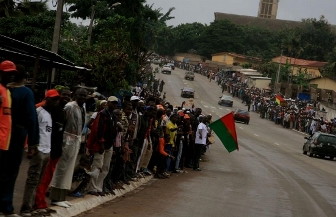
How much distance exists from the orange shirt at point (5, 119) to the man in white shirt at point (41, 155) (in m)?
1.14

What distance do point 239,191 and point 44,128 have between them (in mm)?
Answer: 8828

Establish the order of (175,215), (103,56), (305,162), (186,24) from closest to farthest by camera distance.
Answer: (175,215)
(103,56)
(305,162)
(186,24)

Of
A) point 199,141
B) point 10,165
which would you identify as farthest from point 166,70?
point 10,165

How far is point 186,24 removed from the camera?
159000mm

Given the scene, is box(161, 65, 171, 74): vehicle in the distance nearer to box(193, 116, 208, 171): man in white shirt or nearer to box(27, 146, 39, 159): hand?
box(193, 116, 208, 171): man in white shirt

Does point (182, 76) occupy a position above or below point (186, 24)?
below

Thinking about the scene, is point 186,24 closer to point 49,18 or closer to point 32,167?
Answer: point 49,18

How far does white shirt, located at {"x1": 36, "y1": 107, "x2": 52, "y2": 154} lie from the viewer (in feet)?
32.3

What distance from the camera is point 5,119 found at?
847 cm

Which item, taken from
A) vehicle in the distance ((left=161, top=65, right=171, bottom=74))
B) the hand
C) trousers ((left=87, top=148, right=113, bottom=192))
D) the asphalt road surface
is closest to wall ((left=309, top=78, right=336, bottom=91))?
vehicle in the distance ((left=161, top=65, right=171, bottom=74))

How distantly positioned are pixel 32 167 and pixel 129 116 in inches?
234

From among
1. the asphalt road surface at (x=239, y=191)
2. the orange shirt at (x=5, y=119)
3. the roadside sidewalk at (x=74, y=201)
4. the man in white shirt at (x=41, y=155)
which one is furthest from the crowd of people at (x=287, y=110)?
the orange shirt at (x=5, y=119)

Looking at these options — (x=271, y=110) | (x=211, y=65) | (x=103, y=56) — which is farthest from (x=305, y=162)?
(x=211, y=65)

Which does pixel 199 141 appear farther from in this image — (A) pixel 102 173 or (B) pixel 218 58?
(B) pixel 218 58
